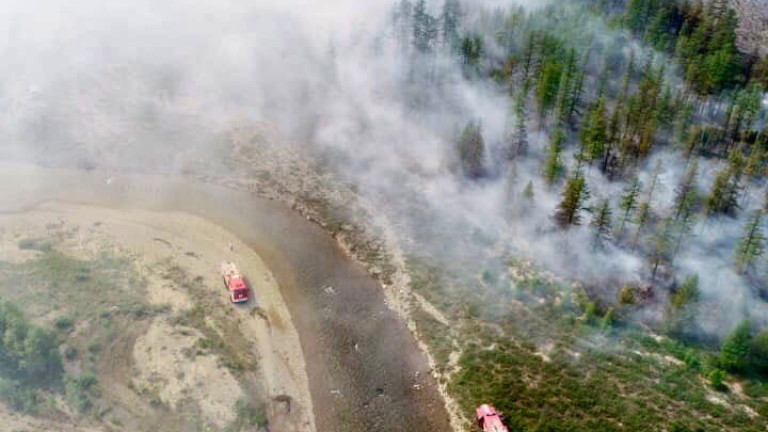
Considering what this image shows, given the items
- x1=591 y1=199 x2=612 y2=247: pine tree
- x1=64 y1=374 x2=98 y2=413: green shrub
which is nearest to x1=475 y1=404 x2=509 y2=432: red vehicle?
x1=591 y1=199 x2=612 y2=247: pine tree

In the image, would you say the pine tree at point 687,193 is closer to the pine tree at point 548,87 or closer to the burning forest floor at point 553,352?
the burning forest floor at point 553,352

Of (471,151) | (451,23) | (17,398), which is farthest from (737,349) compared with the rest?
(451,23)

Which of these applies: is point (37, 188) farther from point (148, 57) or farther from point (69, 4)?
point (69, 4)

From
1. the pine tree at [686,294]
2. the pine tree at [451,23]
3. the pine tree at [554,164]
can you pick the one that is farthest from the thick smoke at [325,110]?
the pine tree at [686,294]

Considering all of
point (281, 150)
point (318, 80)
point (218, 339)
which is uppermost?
point (318, 80)

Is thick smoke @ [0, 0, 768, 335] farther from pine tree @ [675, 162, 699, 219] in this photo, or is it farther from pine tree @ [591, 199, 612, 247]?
pine tree @ [675, 162, 699, 219]

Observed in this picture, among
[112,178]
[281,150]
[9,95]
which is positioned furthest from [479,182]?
[9,95]
